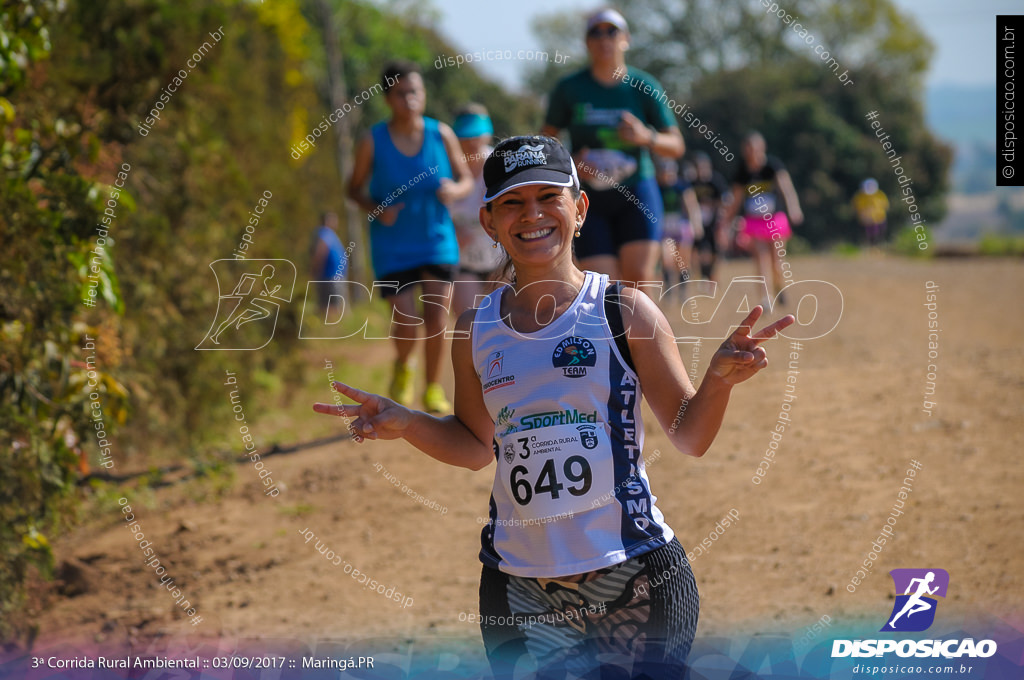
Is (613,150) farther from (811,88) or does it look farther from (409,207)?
(811,88)

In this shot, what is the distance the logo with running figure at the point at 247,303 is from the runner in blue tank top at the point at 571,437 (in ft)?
15.3

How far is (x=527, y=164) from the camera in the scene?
244 centimetres

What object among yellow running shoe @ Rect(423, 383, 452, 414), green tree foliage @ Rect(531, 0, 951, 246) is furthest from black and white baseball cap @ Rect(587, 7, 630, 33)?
green tree foliage @ Rect(531, 0, 951, 246)

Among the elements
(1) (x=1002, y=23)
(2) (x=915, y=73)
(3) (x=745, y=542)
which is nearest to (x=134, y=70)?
(3) (x=745, y=542)

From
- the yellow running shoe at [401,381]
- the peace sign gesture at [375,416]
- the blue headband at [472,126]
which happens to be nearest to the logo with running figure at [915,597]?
the peace sign gesture at [375,416]

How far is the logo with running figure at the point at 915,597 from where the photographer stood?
3.57 m

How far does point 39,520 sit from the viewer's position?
3922 mm

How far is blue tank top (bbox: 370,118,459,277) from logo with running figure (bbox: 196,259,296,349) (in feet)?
3.76

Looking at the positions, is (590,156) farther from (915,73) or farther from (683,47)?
(915,73)

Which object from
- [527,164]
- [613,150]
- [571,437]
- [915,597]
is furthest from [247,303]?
[571,437]

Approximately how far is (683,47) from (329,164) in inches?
1114

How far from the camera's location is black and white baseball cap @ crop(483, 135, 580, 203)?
7.98 feet

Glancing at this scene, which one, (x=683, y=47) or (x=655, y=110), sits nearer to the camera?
(x=655, y=110)

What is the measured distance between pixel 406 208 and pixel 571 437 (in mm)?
3995
